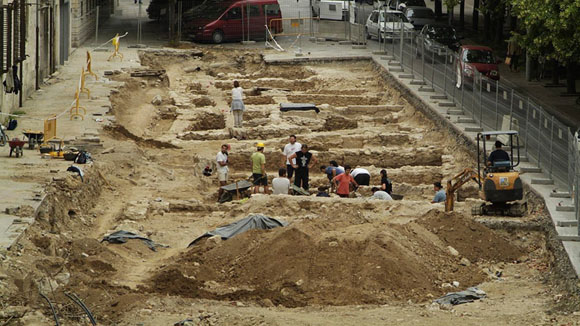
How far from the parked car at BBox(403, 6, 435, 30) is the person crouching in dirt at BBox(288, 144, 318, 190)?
2432 centimetres

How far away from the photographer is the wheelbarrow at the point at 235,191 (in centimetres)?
2653

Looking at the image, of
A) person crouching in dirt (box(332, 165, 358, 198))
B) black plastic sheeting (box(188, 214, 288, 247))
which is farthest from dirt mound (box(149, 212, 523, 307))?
person crouching in dirt (box(332, 165, 358, 198))

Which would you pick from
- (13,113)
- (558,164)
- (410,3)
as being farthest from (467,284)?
(410,3)

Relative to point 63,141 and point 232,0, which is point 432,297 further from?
point 232,0

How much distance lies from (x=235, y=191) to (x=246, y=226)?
4816 mm

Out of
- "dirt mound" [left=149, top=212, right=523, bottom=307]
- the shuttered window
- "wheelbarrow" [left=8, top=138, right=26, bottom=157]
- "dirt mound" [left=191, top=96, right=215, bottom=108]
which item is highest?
the shuttered window

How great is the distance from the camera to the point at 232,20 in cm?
4716

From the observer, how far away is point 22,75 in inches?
1315

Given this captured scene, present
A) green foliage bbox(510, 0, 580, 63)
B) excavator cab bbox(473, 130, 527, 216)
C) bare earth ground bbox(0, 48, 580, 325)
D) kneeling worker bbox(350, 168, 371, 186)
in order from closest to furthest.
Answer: bare earth ground bbox(0, 48, 580, 325)
excavator cab bbox(473, 130, 527, 216)
kneeling worker bbox(350, 168, 371, 186)
green foliage bbox(510, 0, 580, 63)

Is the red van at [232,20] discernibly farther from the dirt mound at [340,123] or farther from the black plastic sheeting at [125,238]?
the black plastic sheeting at [125,238]

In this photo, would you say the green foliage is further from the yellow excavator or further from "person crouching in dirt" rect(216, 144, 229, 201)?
"person crouching in dirt" rect(216, 144, 229, 201)

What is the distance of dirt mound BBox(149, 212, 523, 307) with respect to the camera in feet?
61.4

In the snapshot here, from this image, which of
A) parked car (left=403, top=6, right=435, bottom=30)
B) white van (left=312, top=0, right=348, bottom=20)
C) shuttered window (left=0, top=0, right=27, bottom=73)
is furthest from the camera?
parked car (left=403, top=6, right=435, bottom=30)

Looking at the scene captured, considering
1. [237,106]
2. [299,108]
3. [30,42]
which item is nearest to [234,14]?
[299,108]
